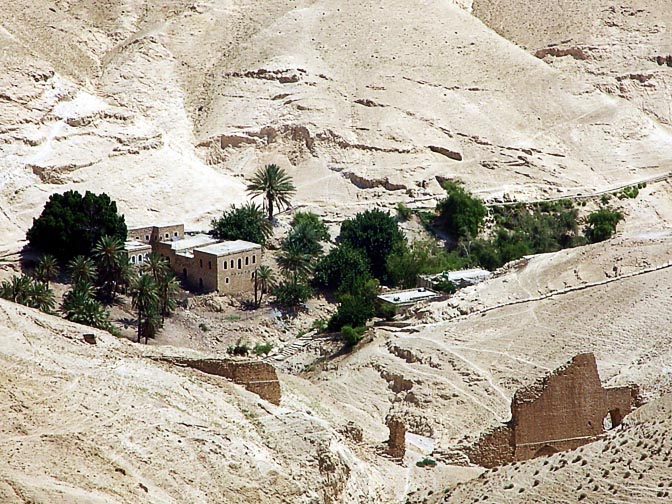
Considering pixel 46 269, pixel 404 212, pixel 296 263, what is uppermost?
pixel 404 212

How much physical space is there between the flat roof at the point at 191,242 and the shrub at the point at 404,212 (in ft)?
27.7

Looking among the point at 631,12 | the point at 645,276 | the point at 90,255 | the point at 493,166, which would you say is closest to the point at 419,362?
the point at 645,276

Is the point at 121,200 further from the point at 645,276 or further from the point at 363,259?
the point at 645,276

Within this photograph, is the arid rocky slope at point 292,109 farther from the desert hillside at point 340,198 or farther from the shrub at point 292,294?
the shrub at point 292,294

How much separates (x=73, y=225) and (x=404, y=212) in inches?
585

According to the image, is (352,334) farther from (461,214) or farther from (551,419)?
(461,214)

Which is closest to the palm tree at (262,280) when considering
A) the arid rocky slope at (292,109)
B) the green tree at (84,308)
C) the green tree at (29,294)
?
the arid rocky slope at (292,109)

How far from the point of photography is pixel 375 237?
200ft

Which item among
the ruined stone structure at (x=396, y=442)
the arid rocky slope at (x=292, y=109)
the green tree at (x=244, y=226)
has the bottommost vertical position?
the ruined stone structure at (x=396, y=442)

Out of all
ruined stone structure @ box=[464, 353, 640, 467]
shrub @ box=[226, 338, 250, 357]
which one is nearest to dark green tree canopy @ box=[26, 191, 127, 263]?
shrub @ box=[226, 338, 250, 357]

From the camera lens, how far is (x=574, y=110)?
75.9 meters

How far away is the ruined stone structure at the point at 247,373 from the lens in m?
30.6

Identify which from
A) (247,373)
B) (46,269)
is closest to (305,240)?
(46,269)

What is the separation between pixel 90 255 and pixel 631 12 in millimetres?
38427
